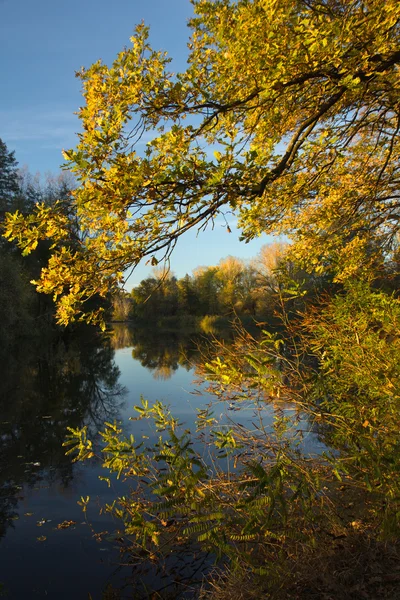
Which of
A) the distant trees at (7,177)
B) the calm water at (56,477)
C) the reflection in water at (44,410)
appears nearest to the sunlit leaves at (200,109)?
the calm water at (56,477)

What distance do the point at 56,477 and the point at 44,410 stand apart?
4574 millimetres

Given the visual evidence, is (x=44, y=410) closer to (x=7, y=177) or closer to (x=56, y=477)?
(x=56, y=477)

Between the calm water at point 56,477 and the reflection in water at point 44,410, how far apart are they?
2cm

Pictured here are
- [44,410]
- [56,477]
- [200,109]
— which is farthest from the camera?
[44,410]

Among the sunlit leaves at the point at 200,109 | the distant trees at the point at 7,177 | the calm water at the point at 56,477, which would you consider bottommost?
the calm water at the point at 56,477

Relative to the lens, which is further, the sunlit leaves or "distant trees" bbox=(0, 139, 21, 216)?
"distant trees" bbox=(0, 139, 21, 216)

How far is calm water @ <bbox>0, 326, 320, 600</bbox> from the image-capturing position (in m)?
4.77

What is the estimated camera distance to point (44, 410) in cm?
1158

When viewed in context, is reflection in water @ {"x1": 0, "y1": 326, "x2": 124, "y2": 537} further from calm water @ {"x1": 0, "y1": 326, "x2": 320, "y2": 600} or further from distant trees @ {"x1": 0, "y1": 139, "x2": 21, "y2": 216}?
distant trees @ {"x1": 0, "y1": 139, "x2": 21, "y2": 216}

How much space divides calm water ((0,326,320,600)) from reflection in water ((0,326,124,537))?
0.07 feet

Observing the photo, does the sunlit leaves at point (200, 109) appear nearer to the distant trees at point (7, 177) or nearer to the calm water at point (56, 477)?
the calm water at point (56, 477)

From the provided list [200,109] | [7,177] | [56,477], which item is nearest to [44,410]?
[56,477]

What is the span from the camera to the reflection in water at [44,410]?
743 cm

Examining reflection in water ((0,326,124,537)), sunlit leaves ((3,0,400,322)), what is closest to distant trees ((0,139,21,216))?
reflection in water ((0,326,124,537))
